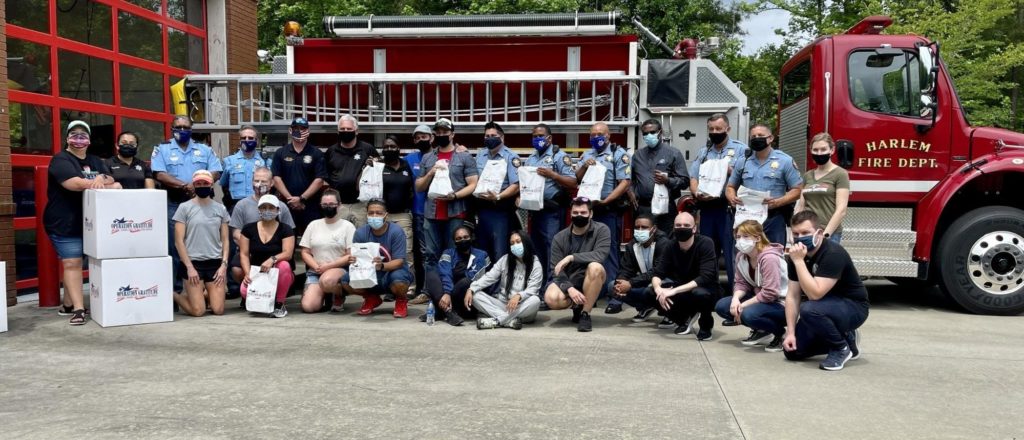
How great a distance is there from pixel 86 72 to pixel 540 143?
215 inches

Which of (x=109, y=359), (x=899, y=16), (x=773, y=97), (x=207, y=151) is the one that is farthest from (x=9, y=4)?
(x=773, y=97)

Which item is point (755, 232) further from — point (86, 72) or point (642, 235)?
point (86, 72)

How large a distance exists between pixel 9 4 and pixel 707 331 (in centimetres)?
758

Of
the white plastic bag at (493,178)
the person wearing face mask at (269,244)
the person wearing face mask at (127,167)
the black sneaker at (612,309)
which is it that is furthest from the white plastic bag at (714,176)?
the person wearing face mask at (127,167)

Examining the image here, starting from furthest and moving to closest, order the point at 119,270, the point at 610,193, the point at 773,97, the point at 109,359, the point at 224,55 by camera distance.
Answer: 1. the point at 773,97
2. the point at 224,55
3. the point at 610,193
4. the point at 119,270
5. the point at 109,359

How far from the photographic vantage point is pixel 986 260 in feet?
23.5

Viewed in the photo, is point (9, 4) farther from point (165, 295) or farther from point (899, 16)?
point (899, 16)

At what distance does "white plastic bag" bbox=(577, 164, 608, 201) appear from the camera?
728 centimetres

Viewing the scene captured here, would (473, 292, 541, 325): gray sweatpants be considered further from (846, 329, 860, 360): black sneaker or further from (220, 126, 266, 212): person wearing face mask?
(220, 126, 266, 212): person wearing face mask

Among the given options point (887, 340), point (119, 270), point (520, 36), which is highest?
point (520, 36)

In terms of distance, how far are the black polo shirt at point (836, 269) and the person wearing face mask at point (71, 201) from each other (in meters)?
5.94

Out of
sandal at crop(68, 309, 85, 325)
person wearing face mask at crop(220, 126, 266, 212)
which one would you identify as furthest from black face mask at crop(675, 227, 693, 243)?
sandal at crop(68, 309, 85, 325)

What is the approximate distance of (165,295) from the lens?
687cm

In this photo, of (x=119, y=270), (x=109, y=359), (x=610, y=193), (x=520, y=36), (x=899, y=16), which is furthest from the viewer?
(x=899, y=16)
